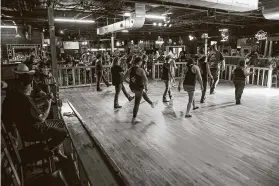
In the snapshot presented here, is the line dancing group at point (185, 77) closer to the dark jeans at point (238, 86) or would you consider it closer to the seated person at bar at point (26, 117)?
the dark jeans at point (238, 86)

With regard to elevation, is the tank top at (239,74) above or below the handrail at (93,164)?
above

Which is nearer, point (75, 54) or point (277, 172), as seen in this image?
point (277, 172)

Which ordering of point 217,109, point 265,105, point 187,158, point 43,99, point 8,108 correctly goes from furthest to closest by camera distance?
point 265,105 → point 217,109 → point 187,158 → point 43,99 → point 8,108

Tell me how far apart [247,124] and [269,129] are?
54cm

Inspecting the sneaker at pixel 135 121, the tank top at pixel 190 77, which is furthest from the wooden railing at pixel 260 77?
the sneaker at pixel 135 121

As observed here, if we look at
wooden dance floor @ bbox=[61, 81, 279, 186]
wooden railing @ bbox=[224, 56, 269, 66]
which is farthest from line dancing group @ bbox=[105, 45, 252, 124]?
wooden railing @ bbox=[224, 56, 269, 66]

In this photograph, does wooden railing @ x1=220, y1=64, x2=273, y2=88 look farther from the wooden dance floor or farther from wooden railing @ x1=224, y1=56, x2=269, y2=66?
the wooden dance floor

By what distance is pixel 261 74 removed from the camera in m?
12.5

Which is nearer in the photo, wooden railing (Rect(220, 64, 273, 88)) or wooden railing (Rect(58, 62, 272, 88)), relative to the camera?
wooden railing (Rect(220, 64, 273, 88))

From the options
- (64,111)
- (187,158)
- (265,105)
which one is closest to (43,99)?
(64,111)

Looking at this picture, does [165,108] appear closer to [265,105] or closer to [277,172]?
[265,105]

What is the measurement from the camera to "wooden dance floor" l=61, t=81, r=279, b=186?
364cm

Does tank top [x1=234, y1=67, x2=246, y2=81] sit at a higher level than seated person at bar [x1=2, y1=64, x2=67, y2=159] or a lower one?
higher

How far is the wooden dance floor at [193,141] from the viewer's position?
3645mm
